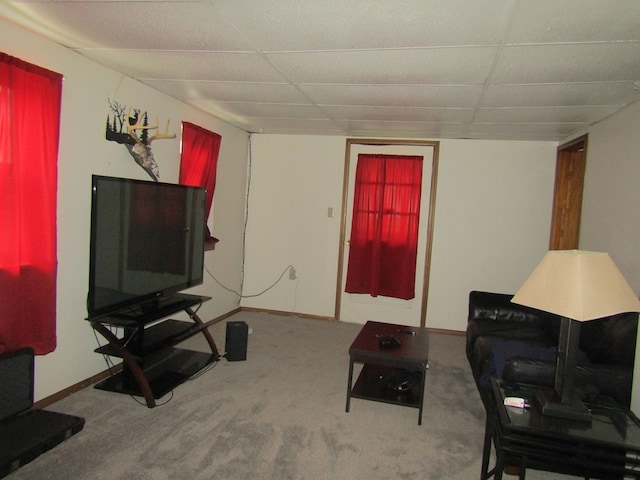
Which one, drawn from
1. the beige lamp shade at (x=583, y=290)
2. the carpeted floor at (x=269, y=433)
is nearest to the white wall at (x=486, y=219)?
the carpeted floor at (x=269, y=433)

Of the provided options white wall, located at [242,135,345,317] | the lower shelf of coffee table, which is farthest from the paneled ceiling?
the lower shelf of coffee table

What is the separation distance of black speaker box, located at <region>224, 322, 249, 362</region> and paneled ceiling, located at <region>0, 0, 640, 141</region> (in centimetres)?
203

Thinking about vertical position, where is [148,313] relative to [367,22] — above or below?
below

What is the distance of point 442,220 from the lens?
522cm

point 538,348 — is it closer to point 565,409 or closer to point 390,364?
point 390,364

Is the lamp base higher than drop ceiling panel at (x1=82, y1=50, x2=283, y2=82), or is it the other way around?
drop ceiling panel at (x1=82, y1=50, x2=283, y2=82)

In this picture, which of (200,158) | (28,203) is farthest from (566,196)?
(28,203)

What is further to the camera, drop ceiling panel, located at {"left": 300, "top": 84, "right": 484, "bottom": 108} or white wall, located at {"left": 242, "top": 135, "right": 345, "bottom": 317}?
white wall, located at {"left": 242, "top": 135, "right": 345, "bottom": 317}

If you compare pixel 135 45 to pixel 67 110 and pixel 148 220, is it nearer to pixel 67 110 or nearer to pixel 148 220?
pixel 67 110

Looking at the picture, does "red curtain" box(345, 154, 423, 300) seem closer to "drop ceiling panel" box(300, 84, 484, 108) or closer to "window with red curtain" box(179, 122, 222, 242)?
"drop ceiling panel" box(300, 84, 484, 108)

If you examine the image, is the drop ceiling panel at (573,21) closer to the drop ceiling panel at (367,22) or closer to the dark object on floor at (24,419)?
the drop ceiling panel at (367,22)

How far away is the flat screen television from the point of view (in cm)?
277

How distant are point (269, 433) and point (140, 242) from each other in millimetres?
1613

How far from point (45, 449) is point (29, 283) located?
938 mm
